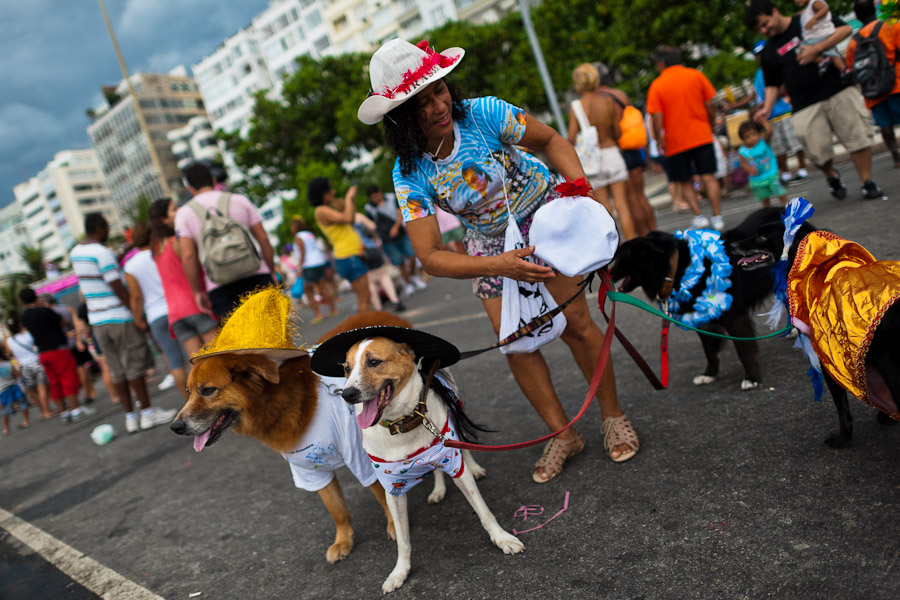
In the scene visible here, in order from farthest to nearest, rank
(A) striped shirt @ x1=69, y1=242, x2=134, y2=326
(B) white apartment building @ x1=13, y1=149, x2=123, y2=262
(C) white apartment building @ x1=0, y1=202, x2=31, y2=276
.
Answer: (C) white apartment building @ x1=0, y1=202, x2=31, y2=276, (B) white apartment building @ x1=13, y1=149, x2=123, y2=262, (A) striped shirt @ x1=69, y1=242, x2=134, y2=326

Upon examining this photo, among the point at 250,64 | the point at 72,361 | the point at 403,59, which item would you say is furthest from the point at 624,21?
the point at 250,64

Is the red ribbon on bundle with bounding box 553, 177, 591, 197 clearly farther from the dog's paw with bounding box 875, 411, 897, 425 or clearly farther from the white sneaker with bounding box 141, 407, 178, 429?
the white sneaker with bounding box 141, 407, 178, 429

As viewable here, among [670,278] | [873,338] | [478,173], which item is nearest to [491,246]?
[478,173]

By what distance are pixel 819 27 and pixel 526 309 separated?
5.18 m

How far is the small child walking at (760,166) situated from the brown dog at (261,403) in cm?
665

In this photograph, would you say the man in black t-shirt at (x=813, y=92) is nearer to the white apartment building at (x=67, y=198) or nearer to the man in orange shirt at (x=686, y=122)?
the man in orange shirt at (x=686, y=122)

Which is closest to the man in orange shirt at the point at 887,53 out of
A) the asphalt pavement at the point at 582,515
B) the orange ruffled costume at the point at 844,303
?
the asphalt pavement at the point at 582,515

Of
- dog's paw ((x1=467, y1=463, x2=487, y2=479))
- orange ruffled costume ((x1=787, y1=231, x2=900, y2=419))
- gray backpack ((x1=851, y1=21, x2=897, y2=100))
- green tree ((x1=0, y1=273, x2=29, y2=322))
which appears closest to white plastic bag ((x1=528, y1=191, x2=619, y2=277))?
orange ruffled costume ((x1=787, y1=231, x2=900, y2=419))

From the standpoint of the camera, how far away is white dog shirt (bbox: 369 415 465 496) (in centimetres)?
249

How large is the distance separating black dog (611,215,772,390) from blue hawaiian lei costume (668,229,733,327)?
0.03 m

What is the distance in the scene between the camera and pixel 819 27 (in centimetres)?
577

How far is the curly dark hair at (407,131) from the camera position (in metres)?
2.69

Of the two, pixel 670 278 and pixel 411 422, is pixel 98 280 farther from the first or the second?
pixel 670 278

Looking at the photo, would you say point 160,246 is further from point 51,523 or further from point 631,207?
point 631,207
